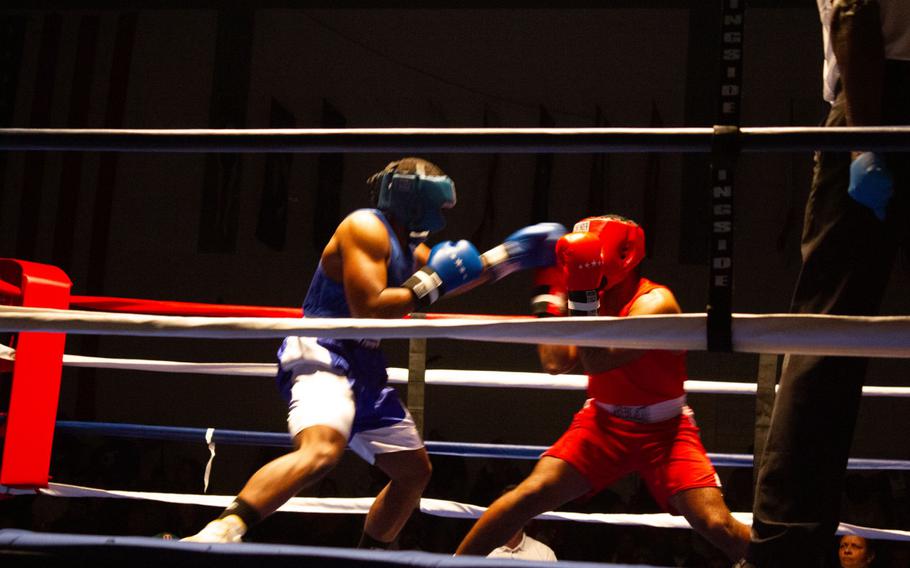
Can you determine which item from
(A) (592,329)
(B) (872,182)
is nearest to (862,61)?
(B) (872,182)

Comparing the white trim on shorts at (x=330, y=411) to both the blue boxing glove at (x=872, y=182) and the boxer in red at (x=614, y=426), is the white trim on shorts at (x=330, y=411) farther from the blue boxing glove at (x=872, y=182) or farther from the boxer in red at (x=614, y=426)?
the blue boxing glove at (x=872, y=182)

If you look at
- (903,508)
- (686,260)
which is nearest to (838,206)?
(903,508)

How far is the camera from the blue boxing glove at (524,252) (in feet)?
7.35

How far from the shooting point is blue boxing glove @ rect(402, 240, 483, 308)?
6.95 ft

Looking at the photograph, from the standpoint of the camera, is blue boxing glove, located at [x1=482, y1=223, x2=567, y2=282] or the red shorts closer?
blue boxing glove, located at [x1=482, y1=223, x2=567, y2=282]

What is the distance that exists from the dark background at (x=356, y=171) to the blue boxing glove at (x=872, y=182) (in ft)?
17.8

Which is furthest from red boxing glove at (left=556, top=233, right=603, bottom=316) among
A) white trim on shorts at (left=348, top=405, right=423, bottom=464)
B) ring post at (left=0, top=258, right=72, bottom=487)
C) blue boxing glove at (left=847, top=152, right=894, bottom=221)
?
ring post at (left=0, top=258, right=72, bottom=487)

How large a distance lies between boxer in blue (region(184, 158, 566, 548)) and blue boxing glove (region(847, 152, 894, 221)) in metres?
0.96

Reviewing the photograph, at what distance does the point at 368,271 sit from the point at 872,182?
1211 mm

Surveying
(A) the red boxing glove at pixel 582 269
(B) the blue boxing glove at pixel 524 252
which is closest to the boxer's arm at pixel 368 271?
(B) the blue boxing glove at pixel 524 252

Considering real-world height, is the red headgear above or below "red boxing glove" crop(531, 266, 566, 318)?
above

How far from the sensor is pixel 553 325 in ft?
4.52

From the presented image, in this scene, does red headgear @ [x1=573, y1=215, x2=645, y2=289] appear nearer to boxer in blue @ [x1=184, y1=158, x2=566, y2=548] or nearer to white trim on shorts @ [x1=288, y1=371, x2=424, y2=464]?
boxer in blue @ [x1=184, y1=158, x2=566, y2=548]

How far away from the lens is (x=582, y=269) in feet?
7.41
